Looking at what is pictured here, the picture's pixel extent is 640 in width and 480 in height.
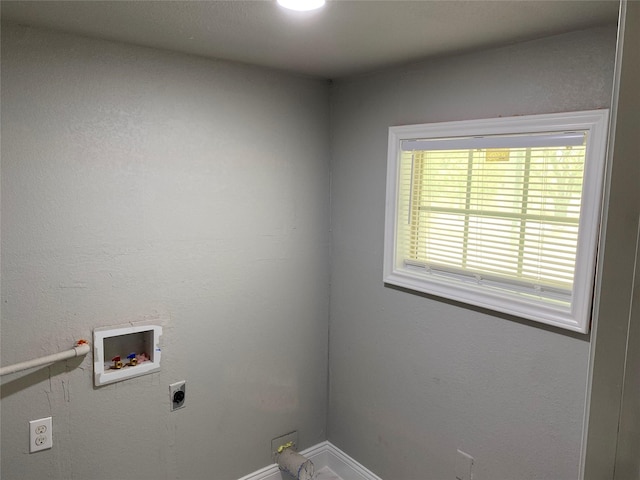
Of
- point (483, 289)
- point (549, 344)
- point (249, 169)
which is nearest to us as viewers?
point (549, 344)

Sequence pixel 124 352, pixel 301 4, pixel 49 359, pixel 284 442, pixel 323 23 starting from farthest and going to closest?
pixel 284 442, pixel 124 352, pixel 49 359, pixel 323 23, pixel 301 4

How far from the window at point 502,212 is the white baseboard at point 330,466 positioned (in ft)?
3.53

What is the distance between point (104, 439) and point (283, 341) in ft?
3.02

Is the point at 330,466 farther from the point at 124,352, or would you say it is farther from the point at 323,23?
the point at 323,23

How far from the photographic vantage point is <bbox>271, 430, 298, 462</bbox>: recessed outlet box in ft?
8.19

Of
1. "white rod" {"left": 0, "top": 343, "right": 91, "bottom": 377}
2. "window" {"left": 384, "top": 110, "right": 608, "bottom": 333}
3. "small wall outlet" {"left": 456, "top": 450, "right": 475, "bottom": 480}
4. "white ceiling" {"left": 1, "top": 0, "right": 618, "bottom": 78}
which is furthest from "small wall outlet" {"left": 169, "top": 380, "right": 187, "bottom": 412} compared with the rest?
"white ceiling" {"left": 1, "top": 0, "right": 618, "bottom": 78}

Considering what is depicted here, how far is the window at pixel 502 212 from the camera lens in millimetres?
1592

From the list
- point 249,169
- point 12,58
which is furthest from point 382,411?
point 12,58

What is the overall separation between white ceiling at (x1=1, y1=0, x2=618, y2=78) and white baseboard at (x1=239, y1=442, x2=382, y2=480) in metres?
2.06

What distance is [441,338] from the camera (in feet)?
6.79

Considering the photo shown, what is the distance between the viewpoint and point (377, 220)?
2295 mm

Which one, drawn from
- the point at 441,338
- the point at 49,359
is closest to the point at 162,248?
the point at 49,359

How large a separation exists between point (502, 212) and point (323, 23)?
98 cm

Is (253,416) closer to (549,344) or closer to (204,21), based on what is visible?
(549,344)
